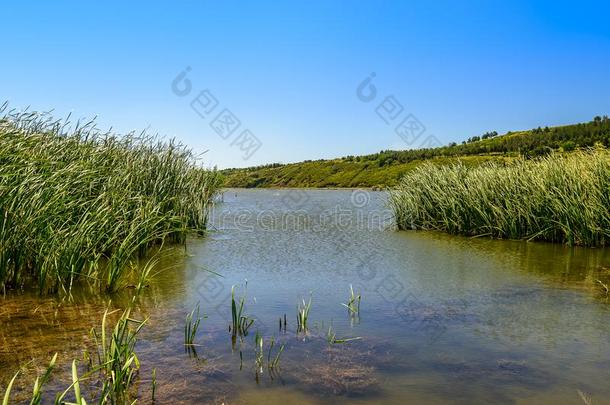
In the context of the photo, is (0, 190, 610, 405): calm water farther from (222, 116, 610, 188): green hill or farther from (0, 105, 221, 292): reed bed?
(222, 116, 610, 188): green hill

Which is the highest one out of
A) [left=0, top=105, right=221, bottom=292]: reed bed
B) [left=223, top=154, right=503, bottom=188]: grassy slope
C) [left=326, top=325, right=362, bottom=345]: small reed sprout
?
[left=223, top=154, right=503, bottom=188]: grassy slope

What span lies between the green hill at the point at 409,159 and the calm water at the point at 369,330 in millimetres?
33820

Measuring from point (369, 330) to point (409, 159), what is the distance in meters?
55.2

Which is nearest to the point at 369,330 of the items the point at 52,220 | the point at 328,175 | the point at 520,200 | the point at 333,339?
the point at 333,339

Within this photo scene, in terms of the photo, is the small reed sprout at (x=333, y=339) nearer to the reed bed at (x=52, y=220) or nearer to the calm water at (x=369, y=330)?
the calm water at (x=369, y=330)

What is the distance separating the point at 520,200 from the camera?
11.9 meters

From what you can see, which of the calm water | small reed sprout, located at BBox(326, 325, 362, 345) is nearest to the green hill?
the calm water

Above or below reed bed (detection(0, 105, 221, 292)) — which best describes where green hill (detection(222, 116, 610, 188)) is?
above

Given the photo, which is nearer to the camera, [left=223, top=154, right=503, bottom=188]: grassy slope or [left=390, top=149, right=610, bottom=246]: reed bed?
[left=390, top=149, right=610, bottom=246]: reed bed

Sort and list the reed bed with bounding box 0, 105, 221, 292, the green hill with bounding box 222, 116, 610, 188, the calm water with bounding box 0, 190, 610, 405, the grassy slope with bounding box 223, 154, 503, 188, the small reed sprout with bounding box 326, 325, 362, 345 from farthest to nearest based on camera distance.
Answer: the grassy slope with bounding box 223, 154, 503, 188, the green hill with bounding box 222, 116, 610, 188, the reed bed with bounding box 0, 105, 221, 292, the small reed sprout with bounding box 326, 325, 362, 345, the calm water with bounding box 0, 190, 610, 405

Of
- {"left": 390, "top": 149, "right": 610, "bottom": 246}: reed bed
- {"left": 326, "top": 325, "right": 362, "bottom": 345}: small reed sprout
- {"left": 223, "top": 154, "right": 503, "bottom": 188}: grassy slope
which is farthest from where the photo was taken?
{"left": 223, "top": 154, "right": 503, "bottom": 188}: grassy slope

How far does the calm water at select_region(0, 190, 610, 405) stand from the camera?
3.64 m

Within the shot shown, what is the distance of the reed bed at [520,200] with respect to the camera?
413 inches

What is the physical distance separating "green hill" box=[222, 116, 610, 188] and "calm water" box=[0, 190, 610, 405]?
111 ft
